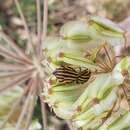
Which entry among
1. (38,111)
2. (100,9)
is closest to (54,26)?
(100,9)

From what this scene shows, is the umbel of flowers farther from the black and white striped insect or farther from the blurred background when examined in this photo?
the blurred background

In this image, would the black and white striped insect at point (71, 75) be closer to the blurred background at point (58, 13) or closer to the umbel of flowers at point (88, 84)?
the umbel of flowers at point (88, 84)

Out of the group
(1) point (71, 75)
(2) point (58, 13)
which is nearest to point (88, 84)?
(1) point (71, 75)

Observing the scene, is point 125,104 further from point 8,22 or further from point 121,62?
point 8,22

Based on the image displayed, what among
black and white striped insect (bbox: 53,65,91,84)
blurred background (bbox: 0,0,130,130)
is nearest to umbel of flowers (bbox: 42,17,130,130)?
black and white striped insect (bbox: 53,65,91,84)

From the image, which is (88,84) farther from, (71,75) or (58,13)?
(58,13)

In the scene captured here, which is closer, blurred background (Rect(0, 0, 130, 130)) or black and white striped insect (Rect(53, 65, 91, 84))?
black and white striped insect (Rect(53, 65, 91, 84))
